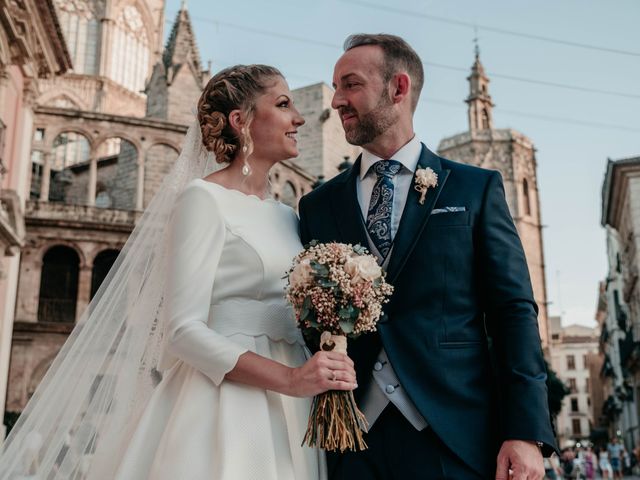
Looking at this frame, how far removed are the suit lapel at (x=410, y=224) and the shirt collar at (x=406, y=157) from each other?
11 centimetres

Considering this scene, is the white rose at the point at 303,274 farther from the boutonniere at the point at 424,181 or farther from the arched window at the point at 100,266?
the arched window at the point at 100,266

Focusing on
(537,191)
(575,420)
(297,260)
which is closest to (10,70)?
(297,260)

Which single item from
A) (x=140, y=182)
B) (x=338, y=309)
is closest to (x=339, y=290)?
(x=338, y=309)

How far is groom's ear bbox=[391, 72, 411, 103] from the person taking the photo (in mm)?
3197

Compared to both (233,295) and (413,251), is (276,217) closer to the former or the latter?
(233,295)

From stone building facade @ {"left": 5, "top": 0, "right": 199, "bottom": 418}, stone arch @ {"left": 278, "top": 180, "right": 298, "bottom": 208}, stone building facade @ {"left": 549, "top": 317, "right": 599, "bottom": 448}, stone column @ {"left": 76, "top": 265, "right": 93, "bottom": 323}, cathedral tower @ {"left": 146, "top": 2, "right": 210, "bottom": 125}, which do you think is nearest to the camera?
stone building facade @ {"left": 5, "top": 0, "right": 199, "bottom": 418}

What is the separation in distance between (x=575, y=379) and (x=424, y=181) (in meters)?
96.4

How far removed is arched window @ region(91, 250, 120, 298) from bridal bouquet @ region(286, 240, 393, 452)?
26184 mm

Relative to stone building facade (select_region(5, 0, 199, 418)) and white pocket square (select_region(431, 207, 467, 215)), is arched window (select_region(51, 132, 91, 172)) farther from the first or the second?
white pocket square (select_region(431, 207, 467, 215))

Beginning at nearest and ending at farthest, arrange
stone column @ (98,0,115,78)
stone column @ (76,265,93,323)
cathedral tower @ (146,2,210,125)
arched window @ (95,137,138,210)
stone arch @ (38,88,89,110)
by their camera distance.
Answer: stone column @ (76,265,93,323)
arched window @ (95,137,138,210)
cathedral tower @ (146,2,210,125)
stone arch @ (38,88,89,110)
stone column @ (98,0,115,78)

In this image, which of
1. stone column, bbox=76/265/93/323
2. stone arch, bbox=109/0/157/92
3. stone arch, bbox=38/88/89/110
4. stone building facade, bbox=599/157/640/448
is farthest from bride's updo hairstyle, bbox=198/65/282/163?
stone arch, bbox=109/0/157/92

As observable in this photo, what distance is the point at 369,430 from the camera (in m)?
2.86

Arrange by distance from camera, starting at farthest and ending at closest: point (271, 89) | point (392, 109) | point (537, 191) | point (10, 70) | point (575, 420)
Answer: point (575, 420)
point (537, 191)
point (10, 70)
point (271, 89)
point (392, 109)

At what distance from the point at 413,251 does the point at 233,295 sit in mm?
821
